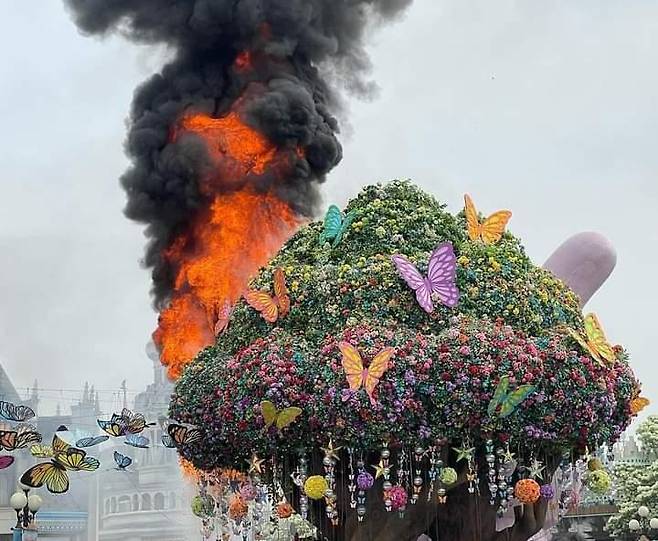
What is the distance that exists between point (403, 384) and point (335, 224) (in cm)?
300

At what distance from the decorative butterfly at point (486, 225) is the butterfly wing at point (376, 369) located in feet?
8.88

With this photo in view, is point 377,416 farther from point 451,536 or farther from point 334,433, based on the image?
point 451,536

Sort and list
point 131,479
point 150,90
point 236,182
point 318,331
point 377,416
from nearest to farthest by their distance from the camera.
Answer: point 377,416, point 318,331, point 236,182, point 150,90, point 131,479

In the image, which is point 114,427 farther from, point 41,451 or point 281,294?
point 281,294

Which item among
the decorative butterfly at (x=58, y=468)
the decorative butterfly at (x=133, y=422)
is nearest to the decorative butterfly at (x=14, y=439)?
the decorative butterfly at (x=58, y=468)

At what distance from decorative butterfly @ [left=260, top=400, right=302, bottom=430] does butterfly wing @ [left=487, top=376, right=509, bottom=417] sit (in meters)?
1.99

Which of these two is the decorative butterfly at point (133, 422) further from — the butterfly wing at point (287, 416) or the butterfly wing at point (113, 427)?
the butterfly wing at point (287, 416)

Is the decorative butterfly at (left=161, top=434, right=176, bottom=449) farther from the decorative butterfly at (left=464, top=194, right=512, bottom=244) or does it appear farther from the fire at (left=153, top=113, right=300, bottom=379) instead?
the decorative butterfly at (left=464, top=194, right=512, bottom=244)

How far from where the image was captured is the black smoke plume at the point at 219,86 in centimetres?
1666

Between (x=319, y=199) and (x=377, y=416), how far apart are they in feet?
28.9

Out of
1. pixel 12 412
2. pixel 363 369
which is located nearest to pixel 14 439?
pixel 12 412

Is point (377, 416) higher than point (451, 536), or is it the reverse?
point (377, 416)

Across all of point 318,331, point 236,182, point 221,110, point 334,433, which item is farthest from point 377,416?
point 221,110

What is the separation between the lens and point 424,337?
965 centimetres
